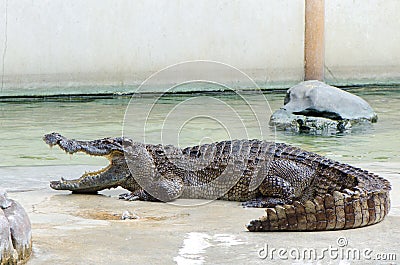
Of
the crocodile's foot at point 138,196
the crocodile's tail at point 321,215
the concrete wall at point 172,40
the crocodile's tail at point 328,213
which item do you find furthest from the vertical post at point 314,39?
the crocodile's tail at point 321,215

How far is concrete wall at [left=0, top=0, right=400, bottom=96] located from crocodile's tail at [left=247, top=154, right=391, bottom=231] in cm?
932

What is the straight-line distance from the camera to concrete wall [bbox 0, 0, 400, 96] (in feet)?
42.9

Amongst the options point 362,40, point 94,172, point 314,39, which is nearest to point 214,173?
point 94,172

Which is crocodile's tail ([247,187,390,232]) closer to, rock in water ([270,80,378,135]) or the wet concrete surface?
the wet concrete surface

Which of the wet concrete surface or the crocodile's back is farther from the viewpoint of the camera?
the crocodile's back

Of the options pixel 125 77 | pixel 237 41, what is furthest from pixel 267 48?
pixel 125 77

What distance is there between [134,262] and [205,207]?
1.47m

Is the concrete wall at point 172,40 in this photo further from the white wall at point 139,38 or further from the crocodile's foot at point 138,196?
the crocodile's foot at point 138,196

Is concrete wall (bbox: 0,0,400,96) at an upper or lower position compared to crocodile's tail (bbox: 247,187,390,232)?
upper

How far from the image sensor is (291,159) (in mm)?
5277

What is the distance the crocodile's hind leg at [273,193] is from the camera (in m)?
5.11

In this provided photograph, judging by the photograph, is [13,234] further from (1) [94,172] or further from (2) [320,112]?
(2) [320,112]

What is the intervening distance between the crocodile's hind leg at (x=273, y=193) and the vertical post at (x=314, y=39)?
7818 millimetres

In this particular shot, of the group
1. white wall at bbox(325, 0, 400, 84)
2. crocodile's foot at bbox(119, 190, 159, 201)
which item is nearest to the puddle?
crocodile's foot at bbox(119, 190, 159, 201)
